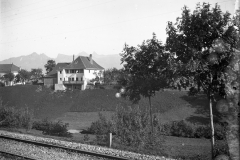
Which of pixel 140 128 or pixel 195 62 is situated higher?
pixel 195 62

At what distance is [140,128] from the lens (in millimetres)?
12125

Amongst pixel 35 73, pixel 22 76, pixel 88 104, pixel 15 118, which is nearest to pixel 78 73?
pixel 88 104

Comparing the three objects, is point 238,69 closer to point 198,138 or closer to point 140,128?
point 140,128

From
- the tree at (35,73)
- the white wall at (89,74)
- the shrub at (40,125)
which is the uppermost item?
the tree at (35,73)

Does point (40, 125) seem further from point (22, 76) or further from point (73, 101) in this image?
point (22, 76)

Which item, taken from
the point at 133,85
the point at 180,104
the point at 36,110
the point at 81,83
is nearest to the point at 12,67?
the point at 81,83

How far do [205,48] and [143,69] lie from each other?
255 inches

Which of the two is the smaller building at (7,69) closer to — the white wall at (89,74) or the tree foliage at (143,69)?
the white wall at (89,74)

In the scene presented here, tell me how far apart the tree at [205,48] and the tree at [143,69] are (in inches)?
182

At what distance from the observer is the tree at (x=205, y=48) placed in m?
9.63

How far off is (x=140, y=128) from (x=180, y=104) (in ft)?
71.5

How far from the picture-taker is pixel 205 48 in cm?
1042

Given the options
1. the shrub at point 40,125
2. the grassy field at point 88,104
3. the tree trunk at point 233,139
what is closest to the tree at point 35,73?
the grassy field at point 88,104

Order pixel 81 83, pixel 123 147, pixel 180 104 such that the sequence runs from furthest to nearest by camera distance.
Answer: pixel 81 83 → pixel 180 104 → pixel 123 147
